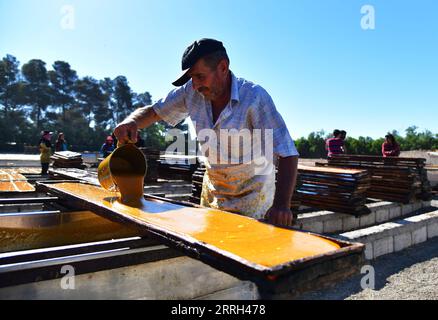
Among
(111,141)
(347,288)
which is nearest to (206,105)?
(347,288)

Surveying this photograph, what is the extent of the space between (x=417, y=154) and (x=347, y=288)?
2968 centimetres

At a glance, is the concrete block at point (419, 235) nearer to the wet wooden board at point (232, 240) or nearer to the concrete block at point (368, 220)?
the concrete block at point (368, 220)

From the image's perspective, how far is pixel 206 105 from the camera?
267 cm

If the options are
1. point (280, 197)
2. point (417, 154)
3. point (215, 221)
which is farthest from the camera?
point (417, 154)

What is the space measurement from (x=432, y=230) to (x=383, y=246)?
1886 millimetres

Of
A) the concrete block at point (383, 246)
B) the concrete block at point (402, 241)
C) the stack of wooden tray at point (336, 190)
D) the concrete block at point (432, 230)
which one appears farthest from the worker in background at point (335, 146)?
the concrete block at point (383, 246)

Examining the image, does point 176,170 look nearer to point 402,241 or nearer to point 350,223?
point 350,223

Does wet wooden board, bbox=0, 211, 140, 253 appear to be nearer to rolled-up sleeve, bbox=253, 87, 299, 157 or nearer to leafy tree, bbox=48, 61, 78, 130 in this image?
rolled-up sleeve, bbox=253, 87, 299, 157

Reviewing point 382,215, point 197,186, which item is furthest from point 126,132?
point 382,215

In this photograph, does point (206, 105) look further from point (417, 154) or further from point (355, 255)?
point (417, 154)

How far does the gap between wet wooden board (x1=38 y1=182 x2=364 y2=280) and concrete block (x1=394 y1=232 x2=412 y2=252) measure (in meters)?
4.48

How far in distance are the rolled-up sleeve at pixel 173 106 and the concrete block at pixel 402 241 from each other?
440 cm

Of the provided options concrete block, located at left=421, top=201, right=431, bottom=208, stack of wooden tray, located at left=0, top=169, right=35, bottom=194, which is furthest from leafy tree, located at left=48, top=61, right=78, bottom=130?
concrete block, located at left=421, top=201, right=431, bottom=208

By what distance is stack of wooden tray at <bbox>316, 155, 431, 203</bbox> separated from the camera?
25.5 ft
